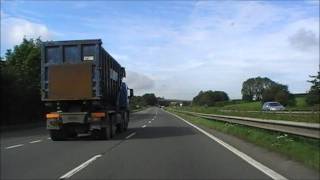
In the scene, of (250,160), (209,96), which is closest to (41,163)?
(250,160)

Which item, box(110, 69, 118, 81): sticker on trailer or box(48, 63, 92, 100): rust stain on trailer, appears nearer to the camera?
box(48, 63, 92, 100): rust stain on trailer

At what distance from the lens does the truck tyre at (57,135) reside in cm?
2433

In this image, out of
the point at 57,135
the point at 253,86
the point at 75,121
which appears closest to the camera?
the point at 75,121

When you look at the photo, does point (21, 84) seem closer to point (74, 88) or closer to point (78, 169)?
point (74, 88)

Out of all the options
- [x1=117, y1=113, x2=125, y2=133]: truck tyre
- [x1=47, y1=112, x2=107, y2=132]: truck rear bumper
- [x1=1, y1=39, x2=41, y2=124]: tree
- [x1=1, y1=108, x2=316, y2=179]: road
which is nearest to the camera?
[x1=1, y1=108, x2=316, y2=179]: road

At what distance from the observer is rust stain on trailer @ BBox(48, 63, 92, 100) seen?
79.5 feet

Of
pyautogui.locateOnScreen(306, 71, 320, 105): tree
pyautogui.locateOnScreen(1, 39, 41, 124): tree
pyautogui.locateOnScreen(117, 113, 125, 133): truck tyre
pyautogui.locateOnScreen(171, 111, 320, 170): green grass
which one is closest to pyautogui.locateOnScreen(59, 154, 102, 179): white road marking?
pyautogui.locateOnScreen(171, 111, 320, 170): green grass

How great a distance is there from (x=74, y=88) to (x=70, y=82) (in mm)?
314

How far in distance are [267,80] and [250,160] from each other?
579 ft

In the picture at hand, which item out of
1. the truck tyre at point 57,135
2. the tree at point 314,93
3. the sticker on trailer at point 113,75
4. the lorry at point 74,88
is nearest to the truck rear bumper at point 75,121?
the lorry at point 74,88

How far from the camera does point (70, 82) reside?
24.2m

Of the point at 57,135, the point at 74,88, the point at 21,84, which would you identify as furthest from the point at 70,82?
the point at 21,84

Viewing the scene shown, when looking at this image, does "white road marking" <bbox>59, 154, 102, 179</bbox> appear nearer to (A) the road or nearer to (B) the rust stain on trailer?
(A) the road

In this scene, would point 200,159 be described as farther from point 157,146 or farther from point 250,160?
point 157,146
